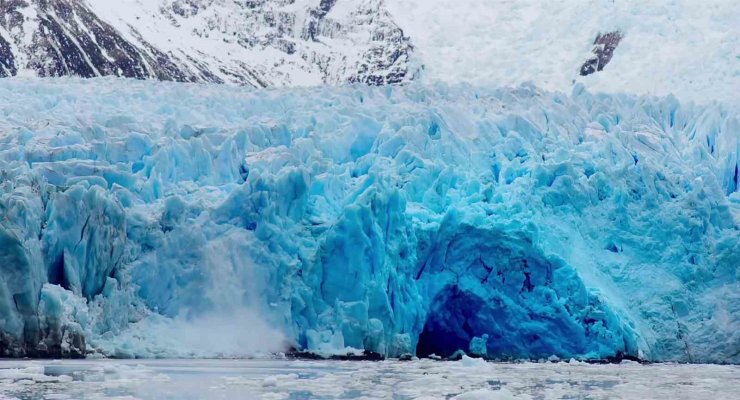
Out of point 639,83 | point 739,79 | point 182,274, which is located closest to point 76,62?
point 639,83

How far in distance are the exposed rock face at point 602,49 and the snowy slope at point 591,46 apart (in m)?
0.18

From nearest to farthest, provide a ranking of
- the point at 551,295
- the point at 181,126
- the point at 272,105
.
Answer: the point at 551,295 → the point at 181,126 → the point at 272,105

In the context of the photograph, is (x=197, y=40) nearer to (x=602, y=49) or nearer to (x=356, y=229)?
(x=602, y=49)

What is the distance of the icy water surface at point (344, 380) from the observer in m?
9.23

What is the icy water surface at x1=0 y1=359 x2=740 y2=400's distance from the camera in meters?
9.23

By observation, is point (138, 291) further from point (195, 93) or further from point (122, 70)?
point (122, 70)

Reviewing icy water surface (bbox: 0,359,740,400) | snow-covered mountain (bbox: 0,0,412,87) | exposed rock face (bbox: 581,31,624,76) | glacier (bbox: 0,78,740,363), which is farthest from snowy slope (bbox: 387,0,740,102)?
snow-covered mountain (bbox: 0,0,412,87)

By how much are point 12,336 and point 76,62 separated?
59.2 metres

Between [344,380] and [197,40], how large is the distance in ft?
223

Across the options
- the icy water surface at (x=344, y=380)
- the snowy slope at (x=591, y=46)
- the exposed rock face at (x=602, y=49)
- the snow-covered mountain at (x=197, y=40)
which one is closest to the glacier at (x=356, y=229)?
the icy water surface at (x=344, y=380)

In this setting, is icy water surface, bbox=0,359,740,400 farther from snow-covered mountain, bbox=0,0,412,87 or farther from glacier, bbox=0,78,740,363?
snow-covered mountain, bbox=0,0,412,87

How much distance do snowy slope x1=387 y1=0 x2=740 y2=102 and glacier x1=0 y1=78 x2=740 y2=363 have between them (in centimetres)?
650

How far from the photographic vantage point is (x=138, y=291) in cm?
1330

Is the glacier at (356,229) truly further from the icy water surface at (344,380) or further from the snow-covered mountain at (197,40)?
the snow-covered mountain at (197,40)
